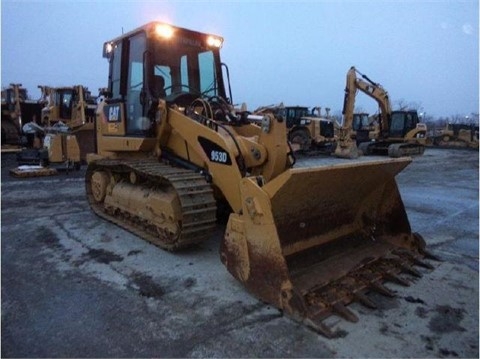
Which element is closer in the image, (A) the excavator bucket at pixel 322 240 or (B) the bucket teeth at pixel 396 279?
(A) the excavator bucket at pixel 322 240

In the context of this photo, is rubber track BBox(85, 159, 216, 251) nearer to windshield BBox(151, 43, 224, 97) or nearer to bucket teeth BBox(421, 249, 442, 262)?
windshield BBox(151, 43, 224, 97)

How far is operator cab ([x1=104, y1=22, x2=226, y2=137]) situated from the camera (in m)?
5.31

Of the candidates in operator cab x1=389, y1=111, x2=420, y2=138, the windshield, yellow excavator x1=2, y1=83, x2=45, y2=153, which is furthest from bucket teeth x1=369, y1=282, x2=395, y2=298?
operator cab x1=389, y1=111, x2=420, y2=138

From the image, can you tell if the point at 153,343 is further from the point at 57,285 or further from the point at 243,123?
the point at 243,123

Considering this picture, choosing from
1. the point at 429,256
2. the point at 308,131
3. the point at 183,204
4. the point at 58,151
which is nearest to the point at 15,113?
the point at 58,151

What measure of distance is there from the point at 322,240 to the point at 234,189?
1053 mm

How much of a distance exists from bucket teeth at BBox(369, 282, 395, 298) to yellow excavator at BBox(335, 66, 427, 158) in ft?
49.4

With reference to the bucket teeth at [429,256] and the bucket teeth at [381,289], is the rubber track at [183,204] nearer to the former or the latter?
the bucket teeth at [381,289]

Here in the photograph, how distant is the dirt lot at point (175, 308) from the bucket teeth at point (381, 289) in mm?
54

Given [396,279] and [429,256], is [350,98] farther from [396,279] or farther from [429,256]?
[396,279]

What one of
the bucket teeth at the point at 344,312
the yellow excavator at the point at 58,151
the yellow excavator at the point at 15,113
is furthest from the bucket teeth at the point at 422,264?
the yellow excavator at the point at 15,113

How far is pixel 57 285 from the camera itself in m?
3.78

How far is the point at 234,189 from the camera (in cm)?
432

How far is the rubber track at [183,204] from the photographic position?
4309 millimetres
